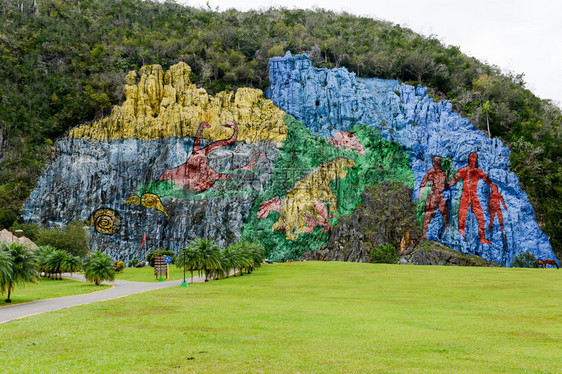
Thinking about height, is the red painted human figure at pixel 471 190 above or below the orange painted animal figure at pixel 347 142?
below

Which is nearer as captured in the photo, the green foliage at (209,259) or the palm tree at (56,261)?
the green foliage at (209,259)

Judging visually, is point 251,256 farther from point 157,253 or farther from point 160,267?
point 157,253

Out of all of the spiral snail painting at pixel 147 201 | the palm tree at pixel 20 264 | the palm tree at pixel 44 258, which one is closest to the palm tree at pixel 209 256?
the palm tree at pixel 20 264

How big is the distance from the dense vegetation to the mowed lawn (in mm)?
47248

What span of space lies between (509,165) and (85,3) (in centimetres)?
9345

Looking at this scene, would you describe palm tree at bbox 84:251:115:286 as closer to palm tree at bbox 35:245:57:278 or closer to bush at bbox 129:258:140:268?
palm tree at bbox 35:245:57:278

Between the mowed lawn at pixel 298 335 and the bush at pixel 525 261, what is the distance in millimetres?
30549

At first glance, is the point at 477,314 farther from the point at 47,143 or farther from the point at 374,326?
the point at 47,143

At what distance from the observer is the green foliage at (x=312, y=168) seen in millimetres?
60594

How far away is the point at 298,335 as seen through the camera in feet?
42.9

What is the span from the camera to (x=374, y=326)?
48.2ft

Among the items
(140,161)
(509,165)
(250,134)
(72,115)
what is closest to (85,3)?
(72,115)

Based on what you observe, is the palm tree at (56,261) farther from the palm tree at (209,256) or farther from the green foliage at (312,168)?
the green foliage at (312,168)

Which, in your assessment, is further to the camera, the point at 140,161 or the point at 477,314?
the point at 140,161
